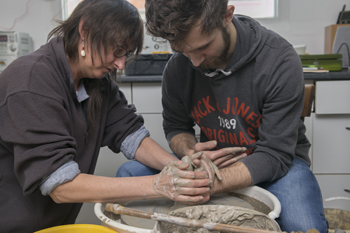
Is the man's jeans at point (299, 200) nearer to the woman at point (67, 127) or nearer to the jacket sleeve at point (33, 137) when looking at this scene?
the woman at point (67, 127)

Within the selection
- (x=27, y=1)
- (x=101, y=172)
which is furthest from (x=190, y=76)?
(x=27, y=1)

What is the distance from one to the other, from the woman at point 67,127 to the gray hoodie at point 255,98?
0.83 feet

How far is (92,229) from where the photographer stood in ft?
2.58

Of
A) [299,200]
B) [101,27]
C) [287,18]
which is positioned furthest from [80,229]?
[287,18]

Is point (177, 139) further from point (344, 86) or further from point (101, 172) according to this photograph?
point (344, 86)

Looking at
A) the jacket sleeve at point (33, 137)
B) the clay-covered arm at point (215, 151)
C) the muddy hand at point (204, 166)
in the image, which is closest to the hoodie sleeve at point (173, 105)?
the clay-covered arm at point (215, 151)

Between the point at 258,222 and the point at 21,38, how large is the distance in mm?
2308

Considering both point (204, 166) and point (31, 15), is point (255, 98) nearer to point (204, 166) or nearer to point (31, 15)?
point (204, 166)

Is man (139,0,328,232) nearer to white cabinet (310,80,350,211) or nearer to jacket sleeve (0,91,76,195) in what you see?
jacket sleeve (0,91,76,195)

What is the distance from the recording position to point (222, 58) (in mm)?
1164

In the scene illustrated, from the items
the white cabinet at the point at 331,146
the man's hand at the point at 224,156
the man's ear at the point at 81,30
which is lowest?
the white cabinet at the point at 331,146

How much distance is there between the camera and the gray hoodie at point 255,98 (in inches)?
43.2

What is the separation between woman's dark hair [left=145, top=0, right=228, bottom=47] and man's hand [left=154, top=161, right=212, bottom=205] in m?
0.43

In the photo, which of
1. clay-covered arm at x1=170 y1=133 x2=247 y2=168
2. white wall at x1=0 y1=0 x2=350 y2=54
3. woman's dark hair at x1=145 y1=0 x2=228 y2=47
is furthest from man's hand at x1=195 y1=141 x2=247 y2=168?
white wall at x1=0 y1=0 x2=350 y2=54
